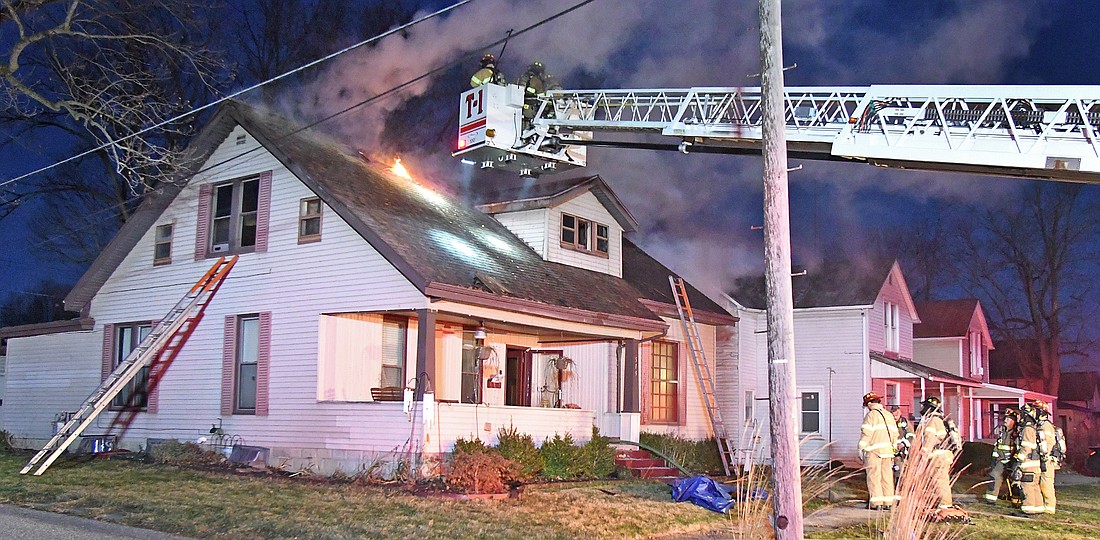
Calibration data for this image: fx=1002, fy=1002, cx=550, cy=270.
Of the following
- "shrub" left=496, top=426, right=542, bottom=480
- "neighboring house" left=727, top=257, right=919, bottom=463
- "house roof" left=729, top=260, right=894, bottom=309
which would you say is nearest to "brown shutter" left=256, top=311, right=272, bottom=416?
"shrub" left=496, top=426, right=542, bottom=480

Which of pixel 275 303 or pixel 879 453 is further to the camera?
pixel 275 303

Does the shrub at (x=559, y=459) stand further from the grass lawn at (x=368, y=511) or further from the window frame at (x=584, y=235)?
the window frame at (x=584, y=235)

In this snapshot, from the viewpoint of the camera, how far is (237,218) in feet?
65.1

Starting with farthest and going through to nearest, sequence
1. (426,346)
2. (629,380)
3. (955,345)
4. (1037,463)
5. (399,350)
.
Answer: (955,345), (629,380), (399,350), (426,346), (1037,463)

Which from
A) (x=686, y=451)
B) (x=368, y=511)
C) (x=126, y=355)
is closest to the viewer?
(x=368, y=511)

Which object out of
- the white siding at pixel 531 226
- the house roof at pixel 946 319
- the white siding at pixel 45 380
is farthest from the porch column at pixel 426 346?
the house roof at pixel 946 319

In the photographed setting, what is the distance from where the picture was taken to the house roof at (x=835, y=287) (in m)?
27.5

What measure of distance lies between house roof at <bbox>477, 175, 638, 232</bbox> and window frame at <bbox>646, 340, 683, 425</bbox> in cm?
323

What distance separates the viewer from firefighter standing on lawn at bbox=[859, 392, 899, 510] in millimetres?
14078

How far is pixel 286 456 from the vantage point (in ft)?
57.9

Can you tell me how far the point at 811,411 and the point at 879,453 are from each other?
1392 centimetres

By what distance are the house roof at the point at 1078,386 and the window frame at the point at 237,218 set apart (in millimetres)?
56867

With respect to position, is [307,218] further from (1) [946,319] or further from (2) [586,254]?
(1) [946,319]

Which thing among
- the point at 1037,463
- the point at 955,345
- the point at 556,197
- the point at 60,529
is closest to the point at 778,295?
the point at 60,529
